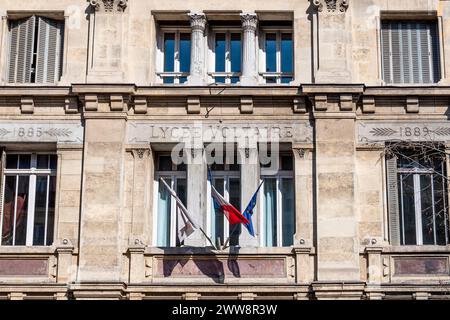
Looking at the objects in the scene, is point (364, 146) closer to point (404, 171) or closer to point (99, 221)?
point (404, 171)

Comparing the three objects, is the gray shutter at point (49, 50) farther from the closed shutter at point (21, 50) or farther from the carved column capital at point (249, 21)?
the carved column capital at point (249, 21)

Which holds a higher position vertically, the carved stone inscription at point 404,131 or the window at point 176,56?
the window at point 176,56

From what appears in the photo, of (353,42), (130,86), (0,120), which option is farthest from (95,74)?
(353,42)

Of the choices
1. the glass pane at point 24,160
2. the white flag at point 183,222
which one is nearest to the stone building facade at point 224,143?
the glass pane at point 24,160

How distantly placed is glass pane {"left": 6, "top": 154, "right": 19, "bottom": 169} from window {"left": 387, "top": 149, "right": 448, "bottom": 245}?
415 inches

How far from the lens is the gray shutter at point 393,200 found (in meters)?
27.0

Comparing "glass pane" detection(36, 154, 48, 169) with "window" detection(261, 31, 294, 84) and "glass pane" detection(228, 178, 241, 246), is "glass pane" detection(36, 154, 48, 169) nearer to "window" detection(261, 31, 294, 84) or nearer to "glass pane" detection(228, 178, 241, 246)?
"glass pane" detection(228, 178, 241, 246)

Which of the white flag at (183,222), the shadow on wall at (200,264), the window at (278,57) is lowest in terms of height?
the shadow on wall at (200,264)

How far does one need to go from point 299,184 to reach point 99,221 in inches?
218

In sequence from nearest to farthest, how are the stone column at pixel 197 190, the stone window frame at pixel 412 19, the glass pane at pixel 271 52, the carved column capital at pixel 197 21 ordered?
A: the stone column at pixel 197 190, the stone window frame at pixel 412 19, the carved column capital at pixel 197 21, the glass pane at pixel 271 52

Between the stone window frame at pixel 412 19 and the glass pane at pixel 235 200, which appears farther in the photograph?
the stone window frame at pixel 412 19

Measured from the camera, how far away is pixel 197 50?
28.1m

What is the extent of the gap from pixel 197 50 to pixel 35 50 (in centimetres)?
476

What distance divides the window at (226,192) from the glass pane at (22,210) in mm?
5268
